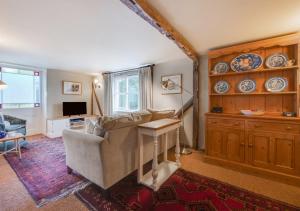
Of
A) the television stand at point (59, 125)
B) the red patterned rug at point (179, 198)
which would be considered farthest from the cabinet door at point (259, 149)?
the television stand at point (59, 125)

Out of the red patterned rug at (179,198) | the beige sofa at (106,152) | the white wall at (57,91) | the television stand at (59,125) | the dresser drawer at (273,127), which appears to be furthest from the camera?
the white wall at (57,91)

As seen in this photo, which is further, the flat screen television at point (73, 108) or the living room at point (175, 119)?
the flat screen television at point (73, 108)

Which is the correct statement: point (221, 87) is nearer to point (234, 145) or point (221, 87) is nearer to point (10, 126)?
point (234, 145)

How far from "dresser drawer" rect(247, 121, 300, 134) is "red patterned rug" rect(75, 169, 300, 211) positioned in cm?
104

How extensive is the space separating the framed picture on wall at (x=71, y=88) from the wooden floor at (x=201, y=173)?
310 cm

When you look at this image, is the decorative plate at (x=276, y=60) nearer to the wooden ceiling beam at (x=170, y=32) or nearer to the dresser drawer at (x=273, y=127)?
the dresser drawer at (x=273, y=127)

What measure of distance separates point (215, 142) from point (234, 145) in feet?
1.07

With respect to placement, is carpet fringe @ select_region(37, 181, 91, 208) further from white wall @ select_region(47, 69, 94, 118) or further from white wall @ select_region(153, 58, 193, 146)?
white wall @ select_region(47, 69, 94, 118)

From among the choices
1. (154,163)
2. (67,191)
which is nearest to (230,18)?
(154,163)

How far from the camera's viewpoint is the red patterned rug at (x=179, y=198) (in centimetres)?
171

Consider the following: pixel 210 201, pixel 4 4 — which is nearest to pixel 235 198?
pixel 210 201

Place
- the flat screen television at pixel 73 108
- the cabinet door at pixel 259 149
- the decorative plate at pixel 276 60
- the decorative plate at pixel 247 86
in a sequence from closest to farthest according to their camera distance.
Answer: the cabinet door at pixel 259 149 → the decorative plate at pixel 276 60 → the decorative plate at pixel 247 86 → the flat screen television at pixel 73 108

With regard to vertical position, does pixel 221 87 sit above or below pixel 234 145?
above

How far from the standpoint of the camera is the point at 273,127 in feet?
7.66
